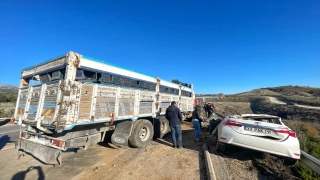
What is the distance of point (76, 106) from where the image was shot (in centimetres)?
338

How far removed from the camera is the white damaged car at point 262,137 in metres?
3.38

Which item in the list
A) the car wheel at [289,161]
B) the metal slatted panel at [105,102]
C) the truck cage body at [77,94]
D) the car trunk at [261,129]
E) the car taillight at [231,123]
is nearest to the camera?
the truck cage body at [77,94]

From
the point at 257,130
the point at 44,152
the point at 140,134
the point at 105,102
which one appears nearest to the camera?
the point at 44,152

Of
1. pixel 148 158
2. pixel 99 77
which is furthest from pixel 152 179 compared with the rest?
pixel 99 77

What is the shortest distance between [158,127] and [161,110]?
0.73 m

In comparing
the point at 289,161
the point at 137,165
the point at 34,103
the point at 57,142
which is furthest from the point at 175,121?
the point at 34,103

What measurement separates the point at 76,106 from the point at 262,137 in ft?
14.2

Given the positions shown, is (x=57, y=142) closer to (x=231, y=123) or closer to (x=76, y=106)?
(x=76, y=106)

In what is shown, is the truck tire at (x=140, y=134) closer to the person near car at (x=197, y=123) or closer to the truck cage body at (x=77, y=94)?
the truck cage body at (x=77, y=94)

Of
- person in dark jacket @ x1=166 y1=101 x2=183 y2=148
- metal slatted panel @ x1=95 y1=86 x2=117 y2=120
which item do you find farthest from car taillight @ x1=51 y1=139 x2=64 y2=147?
person in dark jacket @ x1=166 y1=101 x2=183 y2=148

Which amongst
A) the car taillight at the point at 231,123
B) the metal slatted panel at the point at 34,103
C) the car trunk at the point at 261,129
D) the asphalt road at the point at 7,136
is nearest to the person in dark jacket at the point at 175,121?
the car taillight at the point at 231,123

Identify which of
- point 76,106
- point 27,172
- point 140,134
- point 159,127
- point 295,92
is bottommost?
point 27,172

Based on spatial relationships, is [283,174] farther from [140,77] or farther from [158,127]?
[140,77]

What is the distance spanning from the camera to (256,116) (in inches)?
181
